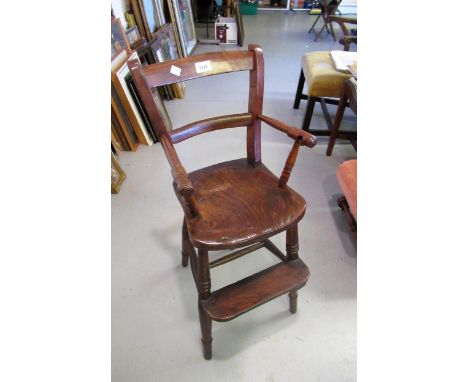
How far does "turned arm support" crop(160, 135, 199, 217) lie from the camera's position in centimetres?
77

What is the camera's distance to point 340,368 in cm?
110

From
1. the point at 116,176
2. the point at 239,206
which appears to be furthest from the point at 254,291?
the point at 116,176

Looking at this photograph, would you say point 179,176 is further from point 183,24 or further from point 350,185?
point 183,24

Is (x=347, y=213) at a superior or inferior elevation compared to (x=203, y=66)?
inferior

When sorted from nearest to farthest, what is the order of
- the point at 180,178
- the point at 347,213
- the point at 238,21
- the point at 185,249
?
1. the point at 180,178
2. the point at 185,249
3. the point at 347,213
4. the point at 238,21

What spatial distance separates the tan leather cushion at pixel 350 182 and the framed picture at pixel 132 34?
209 centimetres

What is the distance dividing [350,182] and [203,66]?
0.91 m

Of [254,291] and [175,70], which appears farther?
[254,291]

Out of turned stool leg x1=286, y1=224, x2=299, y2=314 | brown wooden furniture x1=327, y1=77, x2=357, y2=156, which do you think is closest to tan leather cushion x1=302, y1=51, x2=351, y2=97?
brown wooden furniture x1=327, y1=77, x2=357, y2=156

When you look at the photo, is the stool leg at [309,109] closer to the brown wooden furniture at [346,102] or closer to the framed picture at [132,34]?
the brown wooden furniture at [346,102]

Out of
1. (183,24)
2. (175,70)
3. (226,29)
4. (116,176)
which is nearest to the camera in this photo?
(175,70)

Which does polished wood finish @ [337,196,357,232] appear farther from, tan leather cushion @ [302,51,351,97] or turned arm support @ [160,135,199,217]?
turned arm support @ [160,135,199,217]

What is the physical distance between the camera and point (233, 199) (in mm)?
1030
